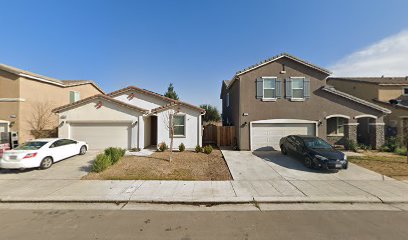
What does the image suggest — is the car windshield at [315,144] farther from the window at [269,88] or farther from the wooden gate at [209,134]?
the wooden gate at [209,134]

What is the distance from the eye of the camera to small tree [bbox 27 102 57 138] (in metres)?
14.8

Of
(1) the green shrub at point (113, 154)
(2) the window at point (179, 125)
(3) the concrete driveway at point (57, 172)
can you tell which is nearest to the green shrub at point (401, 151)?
(2) the window at point (179, 125)

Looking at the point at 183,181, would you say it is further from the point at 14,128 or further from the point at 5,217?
Answer: the point at 14,128

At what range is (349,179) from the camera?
8094 mm

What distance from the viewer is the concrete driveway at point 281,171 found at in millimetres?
8336

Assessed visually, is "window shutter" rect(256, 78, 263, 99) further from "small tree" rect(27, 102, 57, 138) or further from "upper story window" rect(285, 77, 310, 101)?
"small tree" rect(27, 102, 57, 138)

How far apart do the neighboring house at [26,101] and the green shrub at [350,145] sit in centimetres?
2377

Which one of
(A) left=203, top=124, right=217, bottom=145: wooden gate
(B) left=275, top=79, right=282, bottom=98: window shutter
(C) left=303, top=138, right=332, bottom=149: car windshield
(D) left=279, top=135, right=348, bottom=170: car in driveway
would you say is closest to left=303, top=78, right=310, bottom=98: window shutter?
(B) left=275, top=79, right=282, bottom=98: window shutter

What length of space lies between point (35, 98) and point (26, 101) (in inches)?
33.2

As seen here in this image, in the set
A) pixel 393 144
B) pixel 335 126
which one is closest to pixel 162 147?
pixel 335 126

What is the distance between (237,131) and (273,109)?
3230mm

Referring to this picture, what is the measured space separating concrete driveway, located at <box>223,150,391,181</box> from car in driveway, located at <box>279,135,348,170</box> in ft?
1.19

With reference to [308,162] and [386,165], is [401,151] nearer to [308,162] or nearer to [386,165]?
[386,165]

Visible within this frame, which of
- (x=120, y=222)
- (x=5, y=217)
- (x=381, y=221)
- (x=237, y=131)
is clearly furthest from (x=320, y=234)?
(x=237, y=131)
